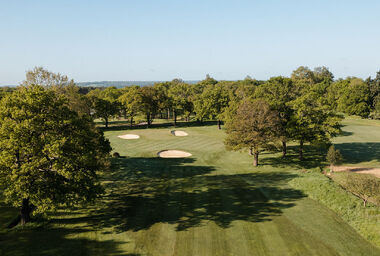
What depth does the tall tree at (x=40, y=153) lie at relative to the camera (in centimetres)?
1717

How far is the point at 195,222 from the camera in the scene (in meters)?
20.4

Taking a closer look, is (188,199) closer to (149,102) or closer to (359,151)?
(359,151)

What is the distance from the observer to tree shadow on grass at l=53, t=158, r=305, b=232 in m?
20.9

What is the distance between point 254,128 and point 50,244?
100.0ft

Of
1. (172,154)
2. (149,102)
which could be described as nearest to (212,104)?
(149,102)

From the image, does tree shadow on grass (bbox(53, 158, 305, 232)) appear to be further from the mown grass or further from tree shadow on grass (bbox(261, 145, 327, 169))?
tree shadow on grass (bbox(261, 145, 327, 169))

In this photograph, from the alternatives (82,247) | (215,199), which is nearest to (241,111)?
(215,199)

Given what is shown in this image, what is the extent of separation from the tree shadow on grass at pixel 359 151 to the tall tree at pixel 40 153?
45.5 metres

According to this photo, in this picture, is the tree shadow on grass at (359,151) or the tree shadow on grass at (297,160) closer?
the tree shadow on grass at (297,160)

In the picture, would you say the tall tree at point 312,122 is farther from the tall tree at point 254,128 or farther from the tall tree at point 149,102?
the tall tree at point 149,102

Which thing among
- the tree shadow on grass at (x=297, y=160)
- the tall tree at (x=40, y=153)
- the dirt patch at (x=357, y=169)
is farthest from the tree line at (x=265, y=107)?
the tall tree at (x=40, y=153)

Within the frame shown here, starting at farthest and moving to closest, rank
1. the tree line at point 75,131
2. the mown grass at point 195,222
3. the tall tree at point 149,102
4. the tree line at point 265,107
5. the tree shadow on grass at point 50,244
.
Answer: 1. the tall tree at point 149,102
2. the tree line at point 265,107
3. the tree line at point 75,131
4. the mown grass at point 195,222
5. the tree shadow on grass at point 50,244

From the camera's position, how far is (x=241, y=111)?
38.4 metres

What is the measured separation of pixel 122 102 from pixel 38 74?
33376 mm
